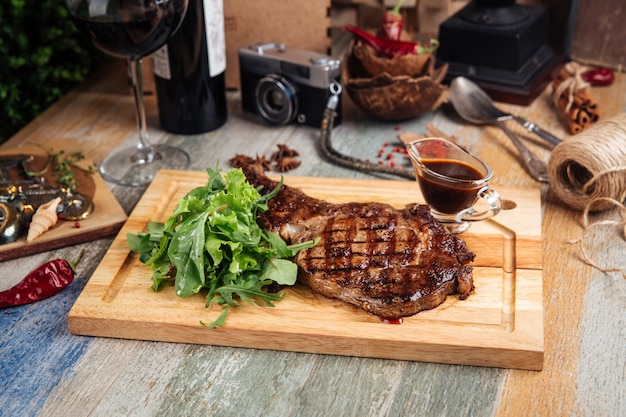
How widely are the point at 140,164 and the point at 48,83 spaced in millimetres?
944

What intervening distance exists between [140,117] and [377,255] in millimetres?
970

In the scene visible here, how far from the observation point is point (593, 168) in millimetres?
1862

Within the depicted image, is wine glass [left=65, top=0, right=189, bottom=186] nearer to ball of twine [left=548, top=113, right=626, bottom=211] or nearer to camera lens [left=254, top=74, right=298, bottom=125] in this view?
camera lens [left=254, top=74, right=298, bottom=125]

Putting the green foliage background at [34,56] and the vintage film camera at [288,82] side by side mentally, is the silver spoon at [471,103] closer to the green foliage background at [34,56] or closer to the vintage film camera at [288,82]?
the vintage film camera at [288,82]

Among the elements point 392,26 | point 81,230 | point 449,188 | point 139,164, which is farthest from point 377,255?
point 392,26

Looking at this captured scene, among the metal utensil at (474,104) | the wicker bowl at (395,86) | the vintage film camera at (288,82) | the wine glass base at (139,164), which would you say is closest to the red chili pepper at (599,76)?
the metal utensil at (474,104)

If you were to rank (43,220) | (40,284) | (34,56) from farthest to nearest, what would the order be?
(34,56) < (43,220) < (40,284)

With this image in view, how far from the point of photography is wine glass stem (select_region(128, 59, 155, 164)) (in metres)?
2.12

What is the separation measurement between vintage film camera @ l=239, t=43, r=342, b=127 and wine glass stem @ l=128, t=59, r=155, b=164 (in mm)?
388

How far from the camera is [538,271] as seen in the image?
165 cm

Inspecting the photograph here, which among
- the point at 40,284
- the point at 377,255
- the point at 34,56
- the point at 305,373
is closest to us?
the point at 305,373

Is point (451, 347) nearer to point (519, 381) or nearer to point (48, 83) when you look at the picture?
point (519, 381)

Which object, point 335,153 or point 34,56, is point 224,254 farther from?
point 34,56

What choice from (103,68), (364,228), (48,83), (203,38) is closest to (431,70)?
(203,38)
